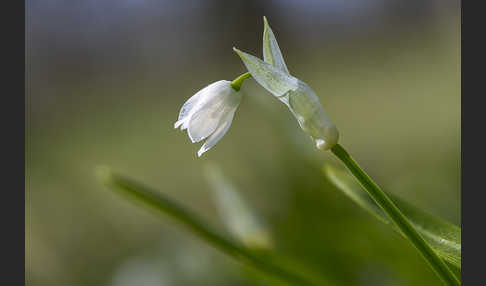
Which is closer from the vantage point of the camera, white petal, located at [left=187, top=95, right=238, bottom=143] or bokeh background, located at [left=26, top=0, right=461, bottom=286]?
white petal, located at [left=187, top=95, right=238, bottom=143]

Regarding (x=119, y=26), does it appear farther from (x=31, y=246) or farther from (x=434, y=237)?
(x=434, y=237)

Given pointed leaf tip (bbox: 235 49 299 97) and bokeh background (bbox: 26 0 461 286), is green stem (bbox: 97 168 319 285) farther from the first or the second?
pointed leaf tip (bbox: 235 49 299 97)

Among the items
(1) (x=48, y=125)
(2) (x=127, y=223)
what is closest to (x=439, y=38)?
(2) (x=127, y=223)

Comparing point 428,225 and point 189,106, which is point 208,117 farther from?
point 428,225

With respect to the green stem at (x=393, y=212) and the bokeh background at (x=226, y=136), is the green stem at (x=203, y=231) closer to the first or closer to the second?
the bokeh background at (x=226, y=136)

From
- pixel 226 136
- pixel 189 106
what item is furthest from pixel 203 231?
pixel 226 136

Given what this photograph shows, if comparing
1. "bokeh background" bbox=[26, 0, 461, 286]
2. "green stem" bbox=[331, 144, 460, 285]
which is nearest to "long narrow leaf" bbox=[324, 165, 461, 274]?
"green stem" bbox=[331, 144, 460, 285]

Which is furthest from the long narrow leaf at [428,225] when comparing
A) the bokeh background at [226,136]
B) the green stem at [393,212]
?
the bokeh background at [226,136]
